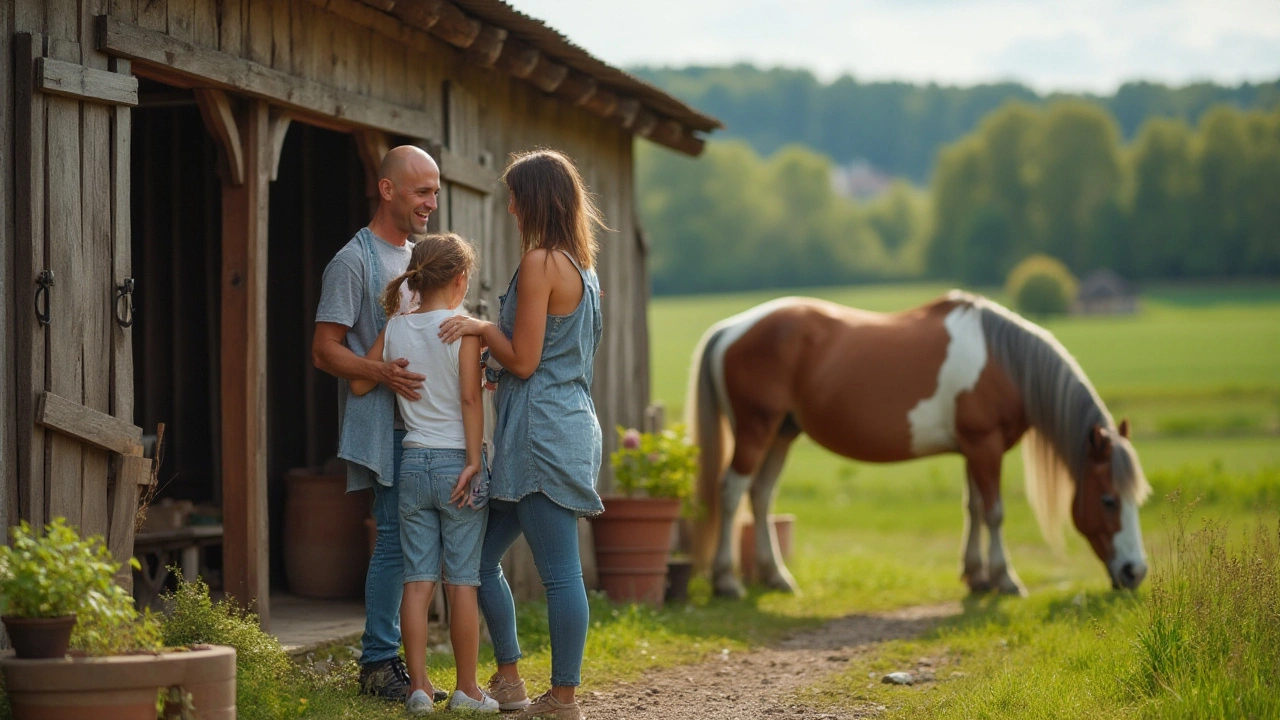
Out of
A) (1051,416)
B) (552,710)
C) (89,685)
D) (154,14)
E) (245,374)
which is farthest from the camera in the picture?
(1051,416)

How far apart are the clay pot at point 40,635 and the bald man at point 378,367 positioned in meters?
1.18

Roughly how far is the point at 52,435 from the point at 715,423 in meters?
5.45

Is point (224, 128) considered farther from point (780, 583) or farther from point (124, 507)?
point (780, 583)

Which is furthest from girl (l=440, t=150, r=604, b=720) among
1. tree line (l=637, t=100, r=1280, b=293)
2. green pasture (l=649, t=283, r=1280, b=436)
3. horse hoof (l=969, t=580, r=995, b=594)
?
tree line (l=637, t=100, r=1280, b=293)

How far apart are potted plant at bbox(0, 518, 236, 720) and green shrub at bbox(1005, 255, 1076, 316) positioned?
178 feet

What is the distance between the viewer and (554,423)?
428 centimetres

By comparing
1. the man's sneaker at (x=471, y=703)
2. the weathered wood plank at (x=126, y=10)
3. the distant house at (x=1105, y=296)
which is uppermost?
the distant house at (x=1105, y=296)

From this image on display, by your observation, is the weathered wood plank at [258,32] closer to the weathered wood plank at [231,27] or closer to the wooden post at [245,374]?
the weathered wood plank at [231,27]

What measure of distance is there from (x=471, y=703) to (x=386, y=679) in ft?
1.50

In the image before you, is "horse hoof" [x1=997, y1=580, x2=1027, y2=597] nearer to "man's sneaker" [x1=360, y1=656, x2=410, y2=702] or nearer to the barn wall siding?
"man's sneaker" [x1=360, y1=656, x2=410, y2=702]

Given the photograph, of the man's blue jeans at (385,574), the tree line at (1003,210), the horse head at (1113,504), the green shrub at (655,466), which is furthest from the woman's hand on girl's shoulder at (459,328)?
the tree line at (1003,210)

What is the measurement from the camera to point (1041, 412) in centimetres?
857

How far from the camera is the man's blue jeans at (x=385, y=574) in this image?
457cm

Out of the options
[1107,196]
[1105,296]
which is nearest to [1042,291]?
[1105,296]
